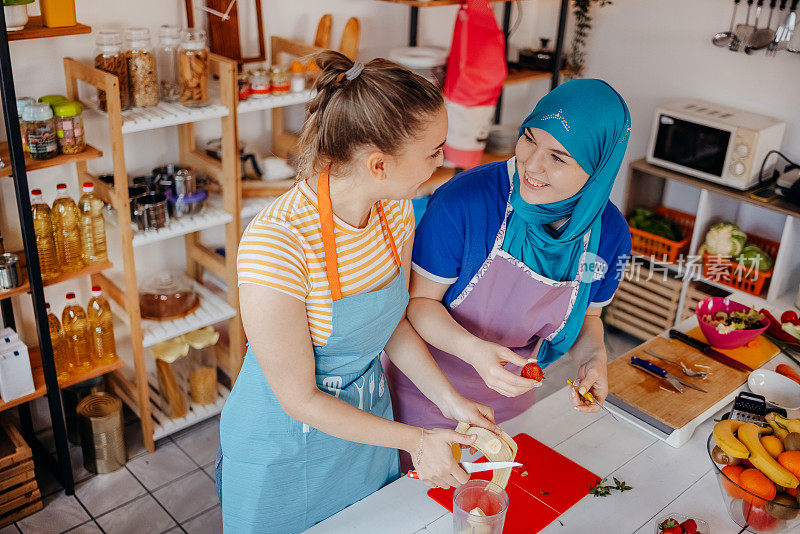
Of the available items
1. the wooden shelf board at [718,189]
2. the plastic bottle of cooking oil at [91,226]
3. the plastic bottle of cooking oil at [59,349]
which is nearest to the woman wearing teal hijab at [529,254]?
the plastic bottle of cooking oil at [91,226]

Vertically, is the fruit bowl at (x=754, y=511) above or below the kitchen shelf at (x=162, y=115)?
below

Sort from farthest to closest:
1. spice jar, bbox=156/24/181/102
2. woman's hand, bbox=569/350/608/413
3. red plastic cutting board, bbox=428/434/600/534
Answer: spice jar, bbox=156/24/181/102 → woman's hand, bbox=569/350/608/413 → red plastic cutting board, bbox=428/434/600/534

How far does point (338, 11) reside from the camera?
10.7 feet

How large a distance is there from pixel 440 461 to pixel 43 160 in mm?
1690

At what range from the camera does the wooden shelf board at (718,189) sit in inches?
127

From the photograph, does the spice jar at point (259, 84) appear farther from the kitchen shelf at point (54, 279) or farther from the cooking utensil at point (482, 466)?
the cooking utensil at point (482, 466)

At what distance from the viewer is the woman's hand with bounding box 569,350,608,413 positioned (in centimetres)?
169

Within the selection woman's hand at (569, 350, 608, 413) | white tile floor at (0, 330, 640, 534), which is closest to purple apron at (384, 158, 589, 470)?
woman's hand at (569, 350, 608, 413)

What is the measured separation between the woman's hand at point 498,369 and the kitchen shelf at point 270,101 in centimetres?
148

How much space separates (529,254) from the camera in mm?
1803

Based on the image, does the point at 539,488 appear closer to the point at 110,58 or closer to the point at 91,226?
the point at 91,226

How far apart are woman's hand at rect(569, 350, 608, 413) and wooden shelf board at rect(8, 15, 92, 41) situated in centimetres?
175

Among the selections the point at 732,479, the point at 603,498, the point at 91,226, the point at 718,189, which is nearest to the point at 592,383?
the point at 603,498

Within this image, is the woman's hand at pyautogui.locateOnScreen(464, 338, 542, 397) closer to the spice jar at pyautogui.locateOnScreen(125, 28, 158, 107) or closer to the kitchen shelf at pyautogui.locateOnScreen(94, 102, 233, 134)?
the kitchen shelf at pyautogui.locateOnScreen(94, 102, 233, 134)
